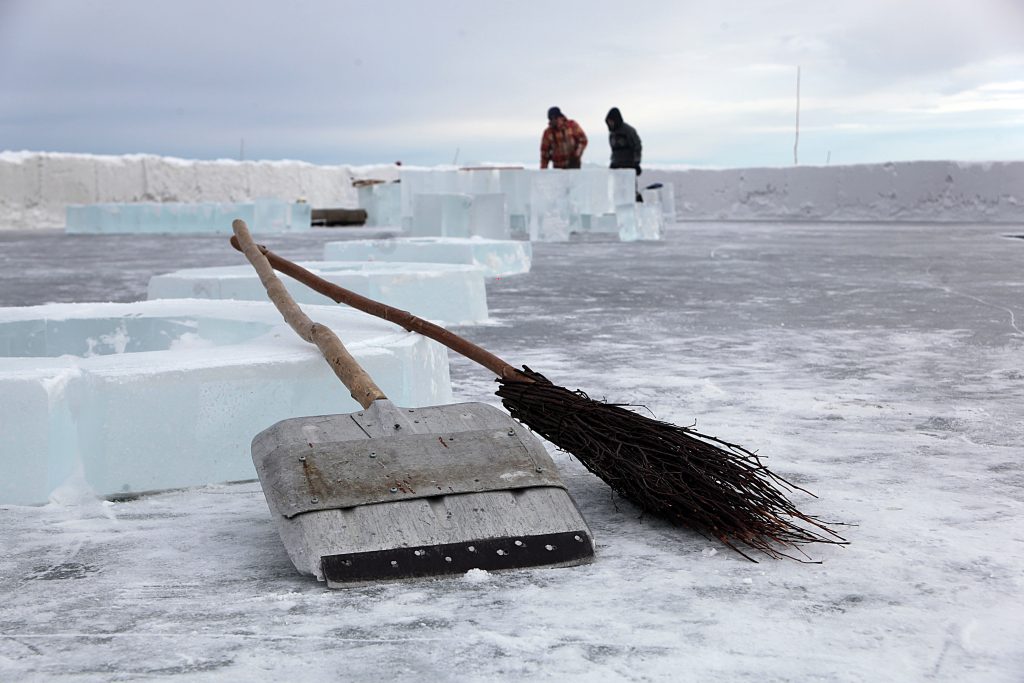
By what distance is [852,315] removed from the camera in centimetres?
496

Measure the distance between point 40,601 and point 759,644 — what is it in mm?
920

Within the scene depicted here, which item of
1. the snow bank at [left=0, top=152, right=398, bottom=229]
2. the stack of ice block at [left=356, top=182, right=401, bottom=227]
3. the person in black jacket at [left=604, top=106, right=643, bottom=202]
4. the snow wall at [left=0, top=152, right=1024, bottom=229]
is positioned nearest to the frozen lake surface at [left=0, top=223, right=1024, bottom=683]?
the person in black jacket at [left=604, top=106, right=643, bottom=202]

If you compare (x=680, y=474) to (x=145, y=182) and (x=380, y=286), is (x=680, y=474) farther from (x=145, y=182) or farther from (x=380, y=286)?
(x=145, y=182)

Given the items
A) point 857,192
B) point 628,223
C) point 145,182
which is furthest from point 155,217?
point 857,192

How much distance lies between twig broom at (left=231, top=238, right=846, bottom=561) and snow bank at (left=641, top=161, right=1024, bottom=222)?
17168mm

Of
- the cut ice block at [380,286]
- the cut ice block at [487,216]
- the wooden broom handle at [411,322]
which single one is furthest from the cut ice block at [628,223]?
the wooden broom handle at [411,322]

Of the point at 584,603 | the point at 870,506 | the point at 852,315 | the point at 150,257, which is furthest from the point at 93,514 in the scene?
the point at 150,257

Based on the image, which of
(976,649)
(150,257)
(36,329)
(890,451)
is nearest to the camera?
(976,649)

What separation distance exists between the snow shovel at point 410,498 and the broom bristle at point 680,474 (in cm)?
18

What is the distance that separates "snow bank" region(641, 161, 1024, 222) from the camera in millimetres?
17844

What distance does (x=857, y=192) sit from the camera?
18984mm

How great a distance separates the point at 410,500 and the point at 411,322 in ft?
3.21

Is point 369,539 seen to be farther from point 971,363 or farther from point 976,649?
point 971,363

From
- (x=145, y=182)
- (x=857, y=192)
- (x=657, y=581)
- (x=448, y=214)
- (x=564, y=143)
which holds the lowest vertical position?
(x=657, y=581)
